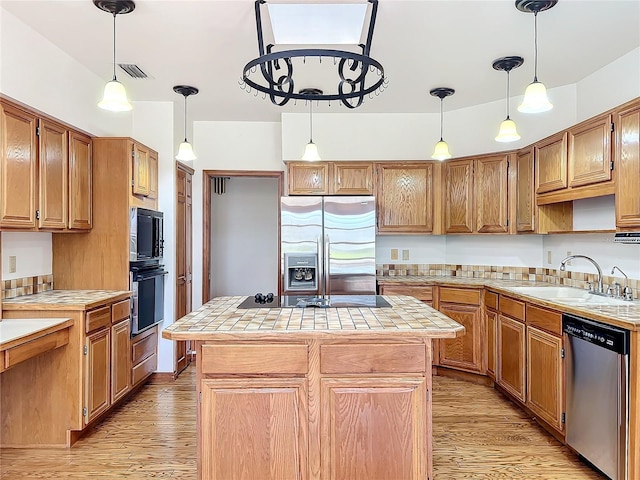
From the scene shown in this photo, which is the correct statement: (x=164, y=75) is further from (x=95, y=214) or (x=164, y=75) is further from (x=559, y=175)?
(x=559, y=175)

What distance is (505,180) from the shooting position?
3.88 meters

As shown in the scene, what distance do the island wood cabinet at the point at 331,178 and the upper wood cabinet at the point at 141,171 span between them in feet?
4.44

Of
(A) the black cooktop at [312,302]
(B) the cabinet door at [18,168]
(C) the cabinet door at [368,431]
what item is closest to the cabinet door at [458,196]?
(A) the black cooktop at [312,302]

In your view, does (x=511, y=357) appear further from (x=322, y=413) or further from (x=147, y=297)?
(x=147, y=297)

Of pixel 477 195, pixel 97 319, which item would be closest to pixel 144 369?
pixel 97 319

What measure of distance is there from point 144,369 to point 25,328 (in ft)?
4.74

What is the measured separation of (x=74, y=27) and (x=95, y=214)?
4.36ft

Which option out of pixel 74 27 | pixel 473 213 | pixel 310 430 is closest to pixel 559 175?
pixel 473 213

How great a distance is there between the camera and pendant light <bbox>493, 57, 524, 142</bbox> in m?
2.97

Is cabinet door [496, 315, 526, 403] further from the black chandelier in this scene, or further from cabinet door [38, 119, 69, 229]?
cabinet door [38, 119, 69, 229]

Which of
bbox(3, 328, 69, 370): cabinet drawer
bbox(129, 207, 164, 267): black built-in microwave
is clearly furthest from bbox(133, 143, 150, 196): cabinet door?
bbox(3, 328, 69, 370): cabinet drawer

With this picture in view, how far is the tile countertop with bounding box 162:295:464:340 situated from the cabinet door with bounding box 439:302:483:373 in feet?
5.12

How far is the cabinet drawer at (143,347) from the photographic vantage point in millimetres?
3477

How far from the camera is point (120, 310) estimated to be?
318cm
